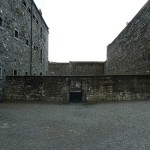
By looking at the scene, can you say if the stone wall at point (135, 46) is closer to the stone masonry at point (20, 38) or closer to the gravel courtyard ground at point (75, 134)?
the gravel courtyard ground at point (75, 134)

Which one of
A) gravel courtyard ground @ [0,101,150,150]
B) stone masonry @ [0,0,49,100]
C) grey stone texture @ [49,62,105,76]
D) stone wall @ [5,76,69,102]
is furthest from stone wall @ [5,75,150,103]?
grey stone texture @ [49,62,105,76]

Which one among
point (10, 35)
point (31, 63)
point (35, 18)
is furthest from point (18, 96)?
point (35, 18)

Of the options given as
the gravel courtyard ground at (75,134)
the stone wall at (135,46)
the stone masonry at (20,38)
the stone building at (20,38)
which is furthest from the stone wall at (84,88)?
the gravel courtyard ground at (75,134)

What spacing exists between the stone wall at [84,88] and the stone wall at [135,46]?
185 cm

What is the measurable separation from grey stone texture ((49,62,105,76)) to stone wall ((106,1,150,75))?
7845 mm

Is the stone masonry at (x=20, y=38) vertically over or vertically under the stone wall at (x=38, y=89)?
over

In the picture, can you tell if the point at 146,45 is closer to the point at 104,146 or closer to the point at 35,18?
the point at 104,146

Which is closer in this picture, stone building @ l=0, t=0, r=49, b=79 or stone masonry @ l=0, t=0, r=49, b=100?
stone masonry @ l=0, t=0, r=49, b=100

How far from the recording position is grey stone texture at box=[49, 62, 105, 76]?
27.2 m

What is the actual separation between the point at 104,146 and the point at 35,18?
1809cm

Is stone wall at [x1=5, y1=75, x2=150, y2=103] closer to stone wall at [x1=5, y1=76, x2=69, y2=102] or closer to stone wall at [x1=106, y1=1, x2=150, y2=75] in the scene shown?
stone wall at [x1=5, y1=76, x2=69, y2=102]

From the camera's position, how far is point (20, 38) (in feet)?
51.2

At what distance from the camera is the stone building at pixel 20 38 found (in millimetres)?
12585

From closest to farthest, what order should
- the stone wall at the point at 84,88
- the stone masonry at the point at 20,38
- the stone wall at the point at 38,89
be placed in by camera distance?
the stone wall at the point at 84,88 → the stone wall at the point at 38,89 → the stone masonry at the point at 20,38
